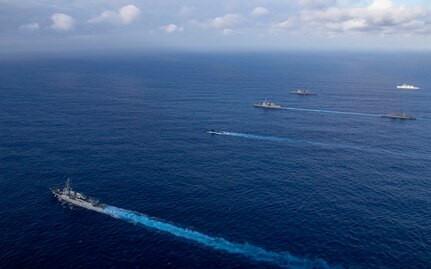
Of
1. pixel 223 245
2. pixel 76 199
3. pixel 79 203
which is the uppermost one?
pixel 76 199

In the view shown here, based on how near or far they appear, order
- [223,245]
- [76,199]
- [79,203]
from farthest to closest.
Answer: [76,199] < [79,203] < [223,245]

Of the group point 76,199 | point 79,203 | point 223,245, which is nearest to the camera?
point 223,245

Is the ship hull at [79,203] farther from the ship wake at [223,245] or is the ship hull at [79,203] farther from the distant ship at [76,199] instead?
the ship wake at [223,245]

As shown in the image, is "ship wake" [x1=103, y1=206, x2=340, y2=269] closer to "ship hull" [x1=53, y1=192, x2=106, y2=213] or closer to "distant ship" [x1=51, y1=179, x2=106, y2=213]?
"ship hull" [x1=53, y1=192, x2=106, y2=213]

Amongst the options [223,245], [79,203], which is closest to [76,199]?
[79,203]

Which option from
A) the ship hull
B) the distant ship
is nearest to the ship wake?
the ship hull

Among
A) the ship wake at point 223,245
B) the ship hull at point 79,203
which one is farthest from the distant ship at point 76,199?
the ship wake at point 223,245

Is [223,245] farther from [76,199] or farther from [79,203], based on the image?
[76,199]

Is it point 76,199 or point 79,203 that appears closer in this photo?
point 79,203
